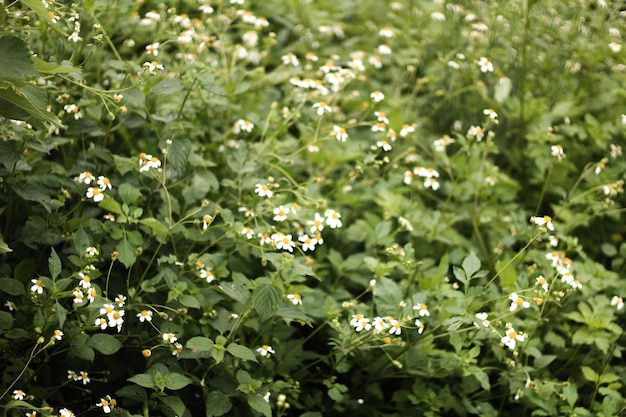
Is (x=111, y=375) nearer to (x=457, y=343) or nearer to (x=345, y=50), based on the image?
(x=457, y=343)

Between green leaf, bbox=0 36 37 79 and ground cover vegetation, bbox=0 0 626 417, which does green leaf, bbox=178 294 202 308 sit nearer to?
ground cover vegetation, bbox=0 0 626 417

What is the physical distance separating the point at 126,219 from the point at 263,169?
0.69m

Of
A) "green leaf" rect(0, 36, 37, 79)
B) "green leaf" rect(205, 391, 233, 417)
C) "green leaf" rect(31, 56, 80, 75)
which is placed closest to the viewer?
"green leaf" rect(0, 36, 37, 79)

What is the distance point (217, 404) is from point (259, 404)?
13 centimetres

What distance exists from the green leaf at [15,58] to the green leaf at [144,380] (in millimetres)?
859

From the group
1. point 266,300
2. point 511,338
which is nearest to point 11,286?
point 266,300

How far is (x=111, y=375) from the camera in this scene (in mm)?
2121

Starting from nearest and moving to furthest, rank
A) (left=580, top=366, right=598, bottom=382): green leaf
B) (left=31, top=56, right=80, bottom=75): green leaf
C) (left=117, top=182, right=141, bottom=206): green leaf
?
1. (left=31, top=56, right=80, bottom=75): green leaf
2. (left=117, top=182, right=141, bottom=206): green leaf
3. (left=580, top=366, right=598, bottom=382): green leaf

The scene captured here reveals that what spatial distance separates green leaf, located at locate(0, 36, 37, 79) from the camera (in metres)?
1.75

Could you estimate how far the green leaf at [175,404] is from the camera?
1.90m

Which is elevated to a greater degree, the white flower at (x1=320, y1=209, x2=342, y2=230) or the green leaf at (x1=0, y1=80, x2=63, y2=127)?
the green leaf at (x1=0, y1=80, x2=63, y2=127)

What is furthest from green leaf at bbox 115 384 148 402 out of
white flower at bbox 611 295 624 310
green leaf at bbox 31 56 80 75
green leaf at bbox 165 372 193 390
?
white flower at bbox 611 295 624 310

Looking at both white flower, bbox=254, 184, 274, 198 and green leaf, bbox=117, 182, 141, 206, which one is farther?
white flower, bbox=254, 184, 274, 198

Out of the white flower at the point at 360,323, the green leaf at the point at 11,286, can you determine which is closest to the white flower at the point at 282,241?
the white flower at the point at 360,323
